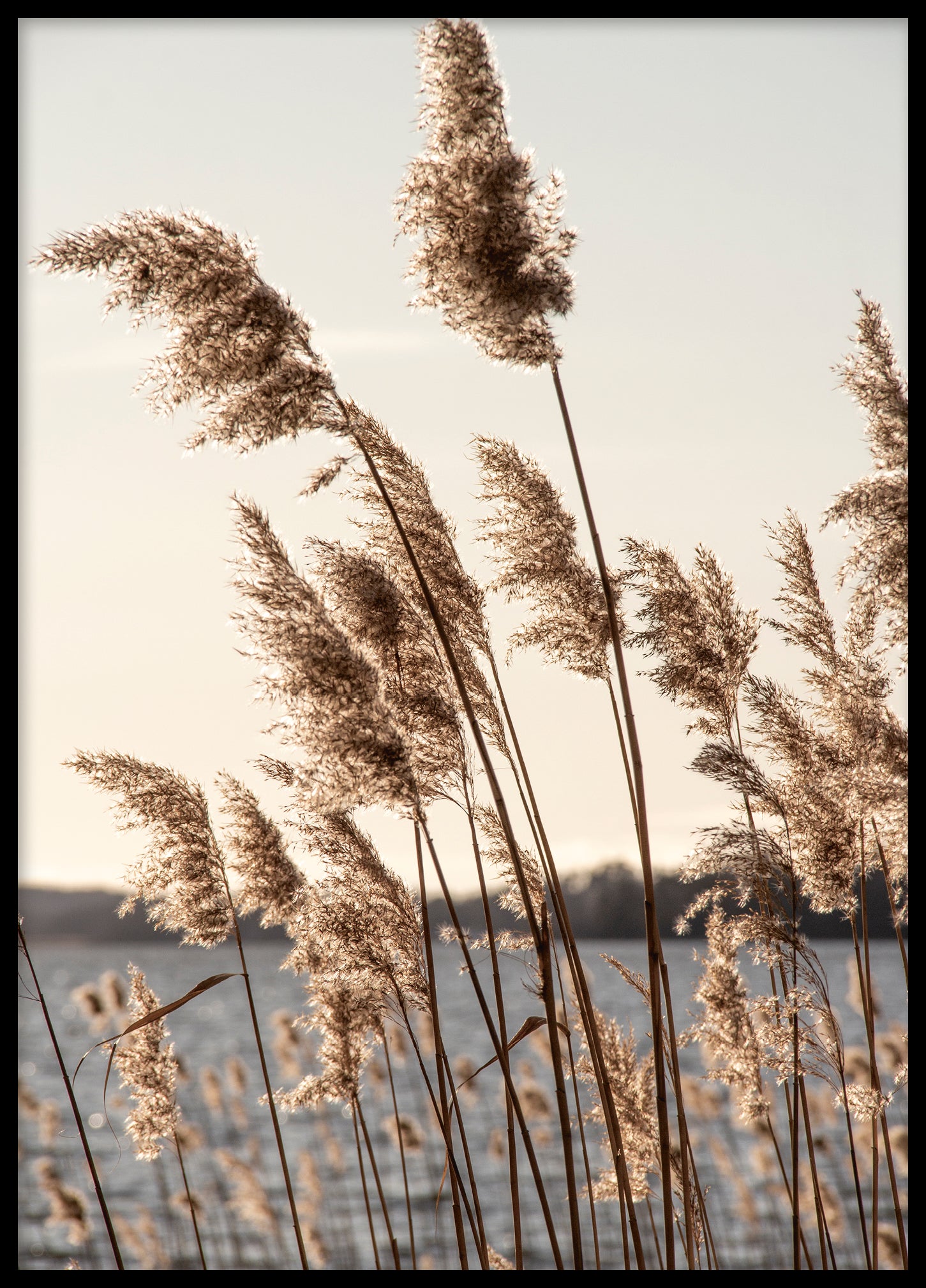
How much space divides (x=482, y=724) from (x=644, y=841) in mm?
556

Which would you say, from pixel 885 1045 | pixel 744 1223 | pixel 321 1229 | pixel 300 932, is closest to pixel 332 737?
pixel 300 932

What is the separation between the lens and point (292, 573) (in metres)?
2.45

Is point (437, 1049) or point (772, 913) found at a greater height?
point (772, 913)

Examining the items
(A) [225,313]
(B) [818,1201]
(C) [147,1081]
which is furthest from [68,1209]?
(A) [225,313]

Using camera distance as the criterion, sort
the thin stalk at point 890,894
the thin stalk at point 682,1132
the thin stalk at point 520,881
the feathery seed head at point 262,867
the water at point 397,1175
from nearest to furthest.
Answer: the thin stalk at point 520,881 → the thin stalk at point 682,1132 → the feathery seed head at point 262,867 → the thin stalk at point 890,894 → the water at point 397,1175

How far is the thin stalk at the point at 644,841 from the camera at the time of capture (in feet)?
7.70

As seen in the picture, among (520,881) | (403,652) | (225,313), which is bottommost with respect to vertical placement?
(520,881)

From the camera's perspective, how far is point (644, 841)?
7.87 ft

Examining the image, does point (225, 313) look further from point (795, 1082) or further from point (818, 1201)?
point (818, 1201)

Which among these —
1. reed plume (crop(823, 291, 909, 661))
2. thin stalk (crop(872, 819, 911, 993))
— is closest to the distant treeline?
thin stalk (crop(872, 819, 911, 993))

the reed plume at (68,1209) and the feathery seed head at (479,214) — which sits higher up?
the feathery seed head at (479,214)

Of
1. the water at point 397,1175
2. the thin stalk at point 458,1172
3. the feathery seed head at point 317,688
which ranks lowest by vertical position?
the water at point 397,1175

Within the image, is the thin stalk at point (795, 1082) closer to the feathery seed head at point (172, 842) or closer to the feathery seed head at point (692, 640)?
the feathery seed head at point (692, 640)

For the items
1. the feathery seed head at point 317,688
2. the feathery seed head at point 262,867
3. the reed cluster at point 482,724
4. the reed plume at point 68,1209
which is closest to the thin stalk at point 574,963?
the reed cluster at point 482,724
